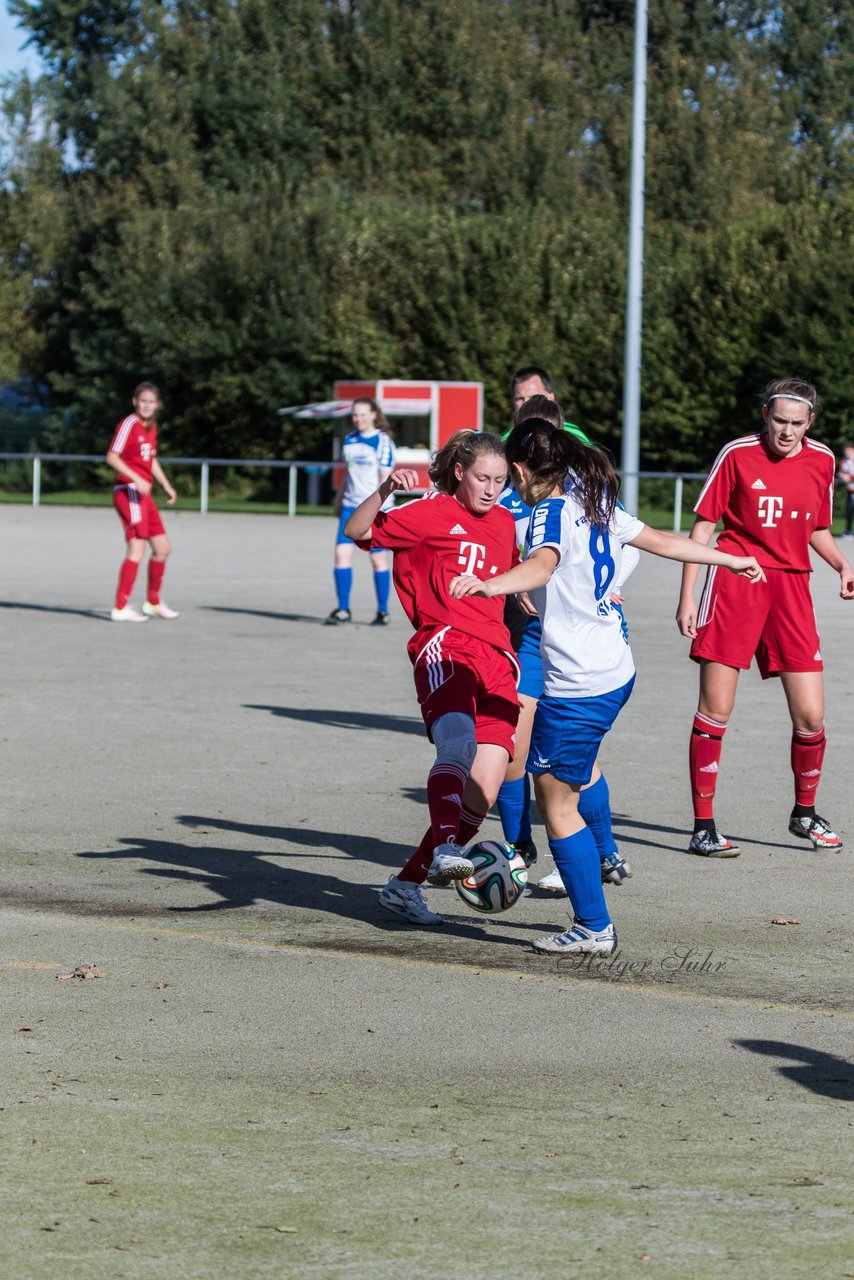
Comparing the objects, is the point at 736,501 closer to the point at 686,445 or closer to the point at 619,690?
the point at 619,690

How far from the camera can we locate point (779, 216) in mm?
39688

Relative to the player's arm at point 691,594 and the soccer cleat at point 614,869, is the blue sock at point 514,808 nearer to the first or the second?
the soccer cleat at point 614,869

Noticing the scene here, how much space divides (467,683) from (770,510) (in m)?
2.08

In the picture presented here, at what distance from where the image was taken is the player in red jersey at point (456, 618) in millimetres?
6230

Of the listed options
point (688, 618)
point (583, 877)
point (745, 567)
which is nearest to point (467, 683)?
point (583, 877)

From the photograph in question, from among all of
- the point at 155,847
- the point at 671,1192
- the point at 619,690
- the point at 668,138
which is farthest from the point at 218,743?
the point at 668,138

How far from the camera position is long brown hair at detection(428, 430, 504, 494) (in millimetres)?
6215

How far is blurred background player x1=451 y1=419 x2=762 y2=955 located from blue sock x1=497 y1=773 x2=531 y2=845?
114 cm

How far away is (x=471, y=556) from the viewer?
20.8 feet

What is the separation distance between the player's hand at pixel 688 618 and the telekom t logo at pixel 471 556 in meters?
1.66

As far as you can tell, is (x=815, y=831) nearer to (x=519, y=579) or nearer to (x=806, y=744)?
(x=806, y=744)

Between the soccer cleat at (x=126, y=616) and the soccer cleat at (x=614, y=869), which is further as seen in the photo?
the soccer cleat at (x=126, y=616)

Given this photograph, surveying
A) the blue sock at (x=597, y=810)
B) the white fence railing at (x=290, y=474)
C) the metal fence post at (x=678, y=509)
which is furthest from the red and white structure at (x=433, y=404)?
the blue sock at (x=597, y=810)

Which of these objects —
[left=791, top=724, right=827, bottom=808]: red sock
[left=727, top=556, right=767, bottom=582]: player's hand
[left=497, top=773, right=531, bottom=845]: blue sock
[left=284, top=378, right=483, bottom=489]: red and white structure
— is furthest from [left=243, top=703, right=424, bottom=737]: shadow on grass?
[left=284, top=378, right=483, bottom=489]: red and white structure
